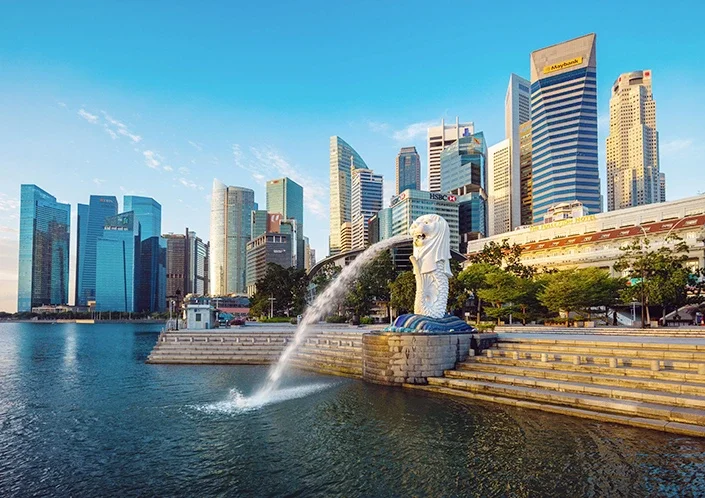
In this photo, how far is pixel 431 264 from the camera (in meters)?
29.0

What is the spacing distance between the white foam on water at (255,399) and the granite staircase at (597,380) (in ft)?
20.3

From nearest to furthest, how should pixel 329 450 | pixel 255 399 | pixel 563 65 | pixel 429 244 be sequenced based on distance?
1. pixel 329 450
2. pixel 255 399
3. pixel 429 244
4. pixel 563 65

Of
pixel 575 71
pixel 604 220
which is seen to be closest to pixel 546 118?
pixel 575 71

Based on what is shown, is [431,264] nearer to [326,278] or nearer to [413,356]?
[413,356]

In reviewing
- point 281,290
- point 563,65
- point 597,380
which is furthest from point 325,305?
point 563,65

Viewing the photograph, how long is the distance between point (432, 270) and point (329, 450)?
1585 cm

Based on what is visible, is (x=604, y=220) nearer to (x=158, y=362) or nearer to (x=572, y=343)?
(x=572, y=343)

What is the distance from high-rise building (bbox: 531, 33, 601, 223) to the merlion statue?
14781 centimetres

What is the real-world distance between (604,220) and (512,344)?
79.7 m

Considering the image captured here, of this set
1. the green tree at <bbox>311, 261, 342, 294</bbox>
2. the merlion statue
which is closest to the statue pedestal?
the merlion statue

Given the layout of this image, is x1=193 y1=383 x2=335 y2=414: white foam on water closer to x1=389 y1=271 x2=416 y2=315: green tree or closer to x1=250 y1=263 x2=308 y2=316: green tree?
x1=389 y1=271 x2=416 y2=315: green tree

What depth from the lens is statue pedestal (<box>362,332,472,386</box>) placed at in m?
24.9

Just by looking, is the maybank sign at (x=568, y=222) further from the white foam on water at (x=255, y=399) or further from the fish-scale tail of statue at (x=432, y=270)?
the white foam on water at (x=255, y=399)

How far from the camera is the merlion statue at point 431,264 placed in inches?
1126
